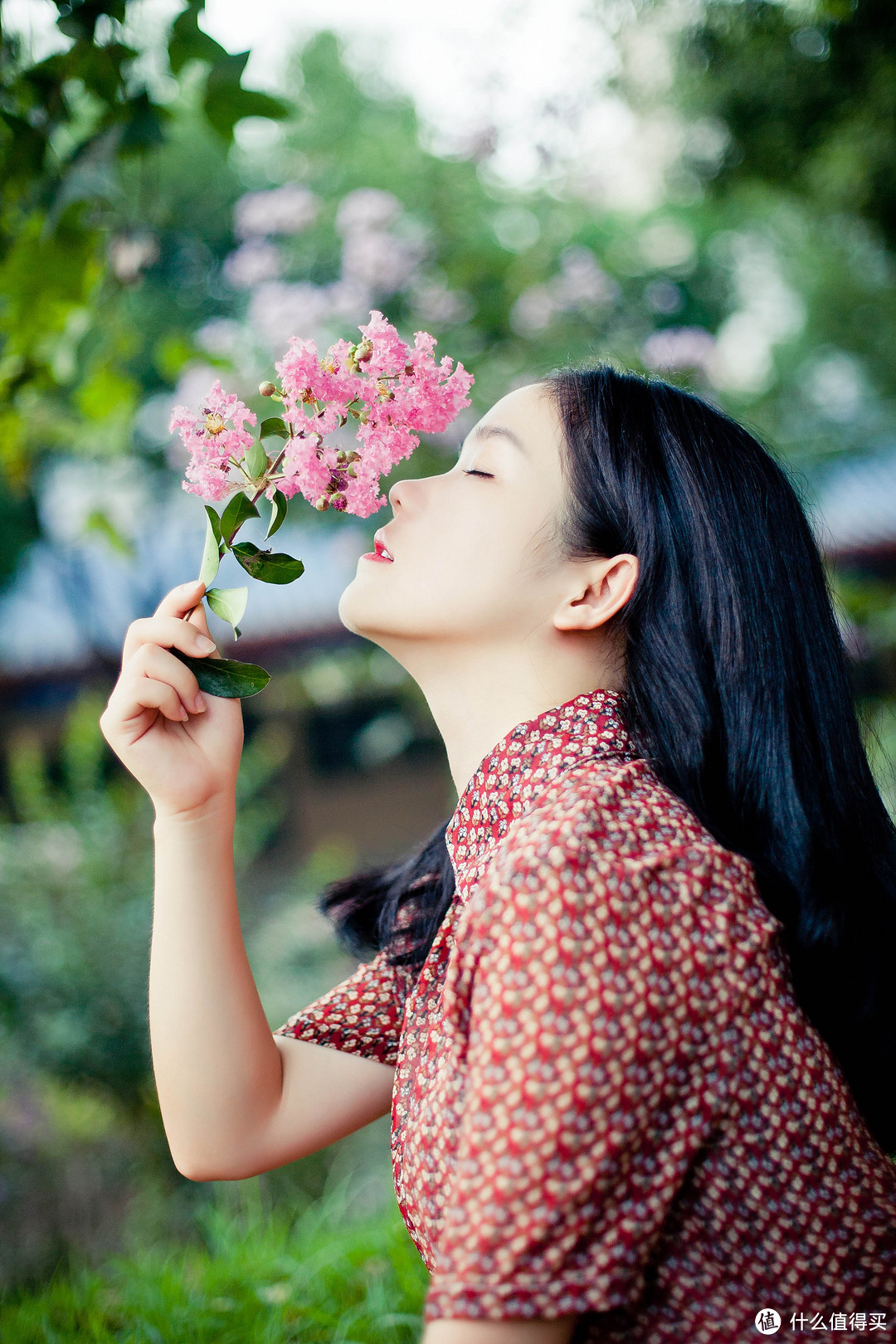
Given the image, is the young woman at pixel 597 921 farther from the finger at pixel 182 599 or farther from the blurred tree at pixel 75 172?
the blurred tree at pixel 75 172

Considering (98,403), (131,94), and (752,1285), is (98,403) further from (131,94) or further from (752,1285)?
(752,1285)

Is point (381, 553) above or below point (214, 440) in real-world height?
below

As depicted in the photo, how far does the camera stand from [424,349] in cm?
137

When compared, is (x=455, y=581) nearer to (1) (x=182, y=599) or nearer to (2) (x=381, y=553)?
(2) (x=381, y=553)

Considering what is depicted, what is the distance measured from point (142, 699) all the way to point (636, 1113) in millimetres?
742

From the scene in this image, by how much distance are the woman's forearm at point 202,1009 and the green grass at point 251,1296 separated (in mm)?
856

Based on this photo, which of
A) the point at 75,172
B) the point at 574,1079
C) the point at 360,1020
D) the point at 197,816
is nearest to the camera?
the point at 574,1079

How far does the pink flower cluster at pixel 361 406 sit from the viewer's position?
1235 mm

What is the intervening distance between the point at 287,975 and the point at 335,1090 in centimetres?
268

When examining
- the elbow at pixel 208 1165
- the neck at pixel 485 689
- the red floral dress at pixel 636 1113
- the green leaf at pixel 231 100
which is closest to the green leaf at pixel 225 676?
the neck at pixel 485 689

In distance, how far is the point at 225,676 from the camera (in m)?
1.24

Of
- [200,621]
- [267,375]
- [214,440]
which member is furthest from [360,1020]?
[267,375]

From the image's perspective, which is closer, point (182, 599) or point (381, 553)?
point (182, 599)

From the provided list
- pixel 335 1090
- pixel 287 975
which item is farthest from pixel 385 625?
pixel 287 975
